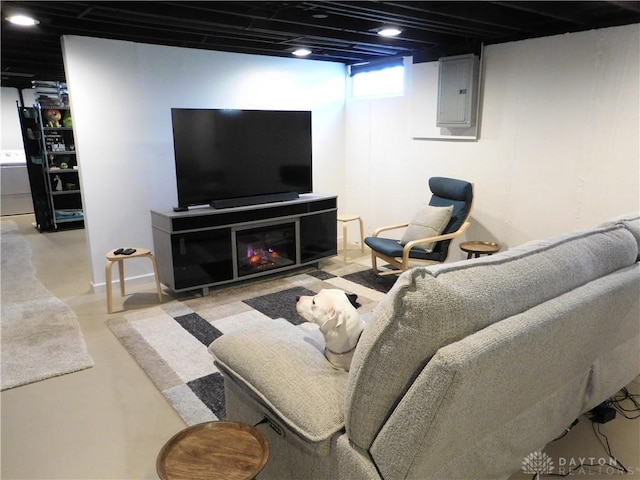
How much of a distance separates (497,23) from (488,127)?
1040 mm

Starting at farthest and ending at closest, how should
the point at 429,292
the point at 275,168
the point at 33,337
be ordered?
the point at 275,168 → the point at 33,337 → the point at 429,292

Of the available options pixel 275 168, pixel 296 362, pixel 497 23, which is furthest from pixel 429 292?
pixel 275 168

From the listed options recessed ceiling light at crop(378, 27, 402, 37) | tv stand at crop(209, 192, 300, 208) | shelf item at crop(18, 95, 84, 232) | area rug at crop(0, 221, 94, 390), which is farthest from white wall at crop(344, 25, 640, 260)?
shelf item at crop(18, 95, 84, 232)

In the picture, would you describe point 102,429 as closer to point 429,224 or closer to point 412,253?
point 412,253

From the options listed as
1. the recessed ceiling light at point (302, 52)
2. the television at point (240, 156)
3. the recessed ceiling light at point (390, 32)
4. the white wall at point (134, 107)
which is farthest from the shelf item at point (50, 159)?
the recessed ceiling light at point (390, 32)

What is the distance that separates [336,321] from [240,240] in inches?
110

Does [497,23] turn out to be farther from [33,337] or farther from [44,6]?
[33,337]

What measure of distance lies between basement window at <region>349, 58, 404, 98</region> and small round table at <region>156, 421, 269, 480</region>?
4290 mm

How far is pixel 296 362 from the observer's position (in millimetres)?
1623

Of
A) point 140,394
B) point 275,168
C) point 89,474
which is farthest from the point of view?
point 275,168

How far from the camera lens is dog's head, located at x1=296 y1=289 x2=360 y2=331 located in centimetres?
155

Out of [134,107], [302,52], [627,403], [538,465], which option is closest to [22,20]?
[134,107]

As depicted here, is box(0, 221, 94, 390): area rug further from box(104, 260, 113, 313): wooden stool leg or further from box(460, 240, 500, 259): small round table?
box(460, 240, 500, 259): small round table

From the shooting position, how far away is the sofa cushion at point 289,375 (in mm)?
1406
